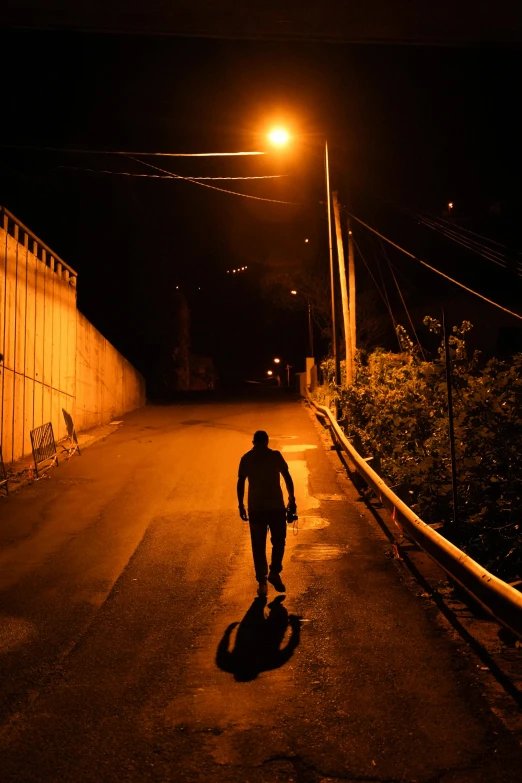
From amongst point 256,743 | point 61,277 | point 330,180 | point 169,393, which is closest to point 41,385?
point 61,277

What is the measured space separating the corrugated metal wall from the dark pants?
9964 mm

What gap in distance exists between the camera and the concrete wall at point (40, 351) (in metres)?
16.2

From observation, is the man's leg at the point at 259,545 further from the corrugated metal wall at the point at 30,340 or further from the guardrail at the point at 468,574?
the corrugated metal wall at the point at 30,340

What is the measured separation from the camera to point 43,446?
16.6 metres

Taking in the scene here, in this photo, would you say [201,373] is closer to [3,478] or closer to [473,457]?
[3,478]

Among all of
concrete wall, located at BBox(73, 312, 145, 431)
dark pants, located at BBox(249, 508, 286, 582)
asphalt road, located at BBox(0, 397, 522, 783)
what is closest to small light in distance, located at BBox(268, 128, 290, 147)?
concrete wall, located at BBox(73, 312, 145, 431)

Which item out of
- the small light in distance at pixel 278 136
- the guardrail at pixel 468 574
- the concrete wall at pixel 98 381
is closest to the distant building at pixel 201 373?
the concrete wall at pixel 98 381

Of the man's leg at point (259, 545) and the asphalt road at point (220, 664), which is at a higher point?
the man's leg at point (259, 545)

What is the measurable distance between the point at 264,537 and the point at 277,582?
19.9 inches

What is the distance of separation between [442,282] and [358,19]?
31.2 m

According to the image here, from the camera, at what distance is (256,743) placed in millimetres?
4223

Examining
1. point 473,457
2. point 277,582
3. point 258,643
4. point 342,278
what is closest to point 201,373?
point 342,278

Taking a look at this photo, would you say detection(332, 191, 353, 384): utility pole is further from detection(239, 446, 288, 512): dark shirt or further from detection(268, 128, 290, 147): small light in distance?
detection(239, 446, 288, 512): dark shirt

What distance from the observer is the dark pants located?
7398 millimetres
